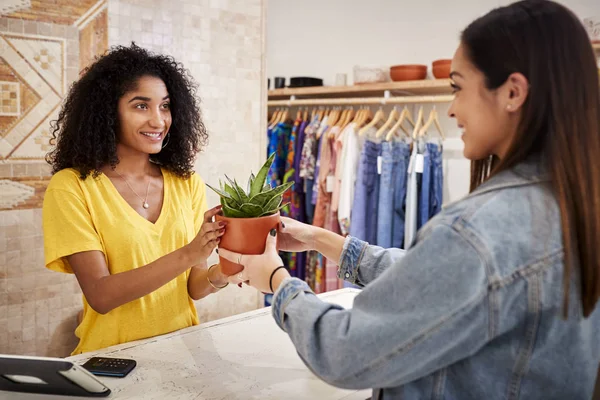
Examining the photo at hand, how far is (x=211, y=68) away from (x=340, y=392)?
6.58 ft

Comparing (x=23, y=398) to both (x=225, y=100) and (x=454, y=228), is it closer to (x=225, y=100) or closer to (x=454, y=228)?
(x=454, y=228)

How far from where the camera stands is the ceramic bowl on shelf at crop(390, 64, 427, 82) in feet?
13.8

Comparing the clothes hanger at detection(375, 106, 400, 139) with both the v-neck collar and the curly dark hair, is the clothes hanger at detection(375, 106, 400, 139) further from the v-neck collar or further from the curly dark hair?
the v-neck collar

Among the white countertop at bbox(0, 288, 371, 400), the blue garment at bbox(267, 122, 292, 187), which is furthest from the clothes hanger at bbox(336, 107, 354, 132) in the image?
the white countertop at bbox(0, 288, 371, 400)

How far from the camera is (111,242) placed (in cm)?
185

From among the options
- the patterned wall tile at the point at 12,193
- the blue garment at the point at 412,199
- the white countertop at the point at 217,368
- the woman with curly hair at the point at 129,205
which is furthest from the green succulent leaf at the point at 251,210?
the blue garment at the point at 412,199

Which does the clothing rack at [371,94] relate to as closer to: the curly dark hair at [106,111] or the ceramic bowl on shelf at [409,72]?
the ceramic bowl on shelf at [409,72]

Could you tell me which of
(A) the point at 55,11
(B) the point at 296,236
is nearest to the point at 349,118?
(A) the point at 55,11

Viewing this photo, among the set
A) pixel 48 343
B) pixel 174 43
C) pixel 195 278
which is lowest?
pixel 48 343

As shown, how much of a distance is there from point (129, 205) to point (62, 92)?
868mm

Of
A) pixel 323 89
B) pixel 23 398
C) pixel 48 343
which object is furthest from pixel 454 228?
pixel 323 89

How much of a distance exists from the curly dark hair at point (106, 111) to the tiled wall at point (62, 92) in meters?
0.42

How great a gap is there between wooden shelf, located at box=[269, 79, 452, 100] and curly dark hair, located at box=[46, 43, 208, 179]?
7.52ft

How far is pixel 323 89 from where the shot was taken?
4797 millimetres
